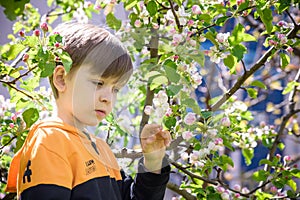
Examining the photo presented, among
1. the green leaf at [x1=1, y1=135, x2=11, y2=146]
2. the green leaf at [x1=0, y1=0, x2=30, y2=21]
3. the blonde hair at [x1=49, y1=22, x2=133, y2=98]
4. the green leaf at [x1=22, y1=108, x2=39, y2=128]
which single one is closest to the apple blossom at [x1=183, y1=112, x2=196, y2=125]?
the blonde hair at [x1=49, y1=22, x2=133, y2=98]

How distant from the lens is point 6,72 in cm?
153

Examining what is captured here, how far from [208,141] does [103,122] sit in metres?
0.33

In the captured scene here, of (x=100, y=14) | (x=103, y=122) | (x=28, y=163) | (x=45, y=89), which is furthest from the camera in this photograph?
(x=100, y=14)

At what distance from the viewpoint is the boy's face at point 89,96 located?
107cm

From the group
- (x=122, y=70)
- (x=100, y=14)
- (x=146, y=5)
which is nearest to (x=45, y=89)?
(x=146, y=5)

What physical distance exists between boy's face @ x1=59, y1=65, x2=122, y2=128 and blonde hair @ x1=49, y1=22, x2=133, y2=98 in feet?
0.05

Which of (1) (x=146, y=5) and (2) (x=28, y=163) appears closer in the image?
(2) (x=28, y=163)

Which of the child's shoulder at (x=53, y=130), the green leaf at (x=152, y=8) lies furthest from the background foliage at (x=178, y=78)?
the child's shoulder at (x=53, y=130)

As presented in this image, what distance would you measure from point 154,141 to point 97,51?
232 millimetres

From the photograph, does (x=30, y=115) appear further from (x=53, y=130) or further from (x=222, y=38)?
(x=222, y=38)

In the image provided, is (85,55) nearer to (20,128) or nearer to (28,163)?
(28,163)

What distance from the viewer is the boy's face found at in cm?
107

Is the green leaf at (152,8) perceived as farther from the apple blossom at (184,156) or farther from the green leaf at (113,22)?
the apple blossom at (184,156)

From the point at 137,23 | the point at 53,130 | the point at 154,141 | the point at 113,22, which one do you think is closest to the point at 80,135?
the point at 53,130
